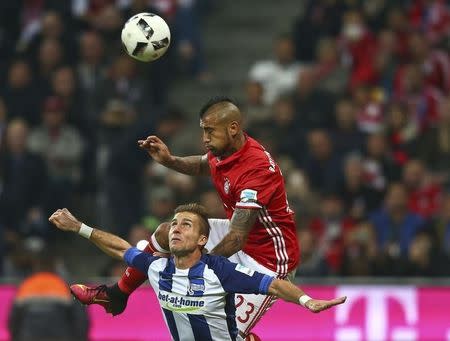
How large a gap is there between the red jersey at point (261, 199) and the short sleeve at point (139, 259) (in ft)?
2.25

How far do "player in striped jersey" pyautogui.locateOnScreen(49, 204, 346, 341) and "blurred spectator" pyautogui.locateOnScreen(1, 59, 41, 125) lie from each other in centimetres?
745

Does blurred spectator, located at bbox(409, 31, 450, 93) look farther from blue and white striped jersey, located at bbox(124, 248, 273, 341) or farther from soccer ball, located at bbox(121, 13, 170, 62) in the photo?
blue and white striped jersey, located at bbox(124, 248, 273, 341)

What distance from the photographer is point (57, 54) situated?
1748 cm

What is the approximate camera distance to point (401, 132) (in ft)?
52.5

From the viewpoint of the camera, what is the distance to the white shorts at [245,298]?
1012 centimetres

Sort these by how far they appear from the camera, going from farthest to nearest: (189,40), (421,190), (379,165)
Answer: (189,40), (379,165), (421,190)

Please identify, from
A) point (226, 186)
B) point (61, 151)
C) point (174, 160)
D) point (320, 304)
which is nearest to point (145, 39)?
point (174, 160)

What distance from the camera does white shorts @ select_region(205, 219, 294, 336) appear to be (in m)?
10.1

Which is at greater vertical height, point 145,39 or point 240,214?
point 145,39

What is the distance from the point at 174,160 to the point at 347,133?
6037 millimetres

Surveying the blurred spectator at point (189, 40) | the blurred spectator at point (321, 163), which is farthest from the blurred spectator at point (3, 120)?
the blurred spectator at point (321, 163)

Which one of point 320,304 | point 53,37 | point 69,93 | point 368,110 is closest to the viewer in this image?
point 320,304

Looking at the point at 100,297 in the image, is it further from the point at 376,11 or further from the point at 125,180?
the point at 376,11

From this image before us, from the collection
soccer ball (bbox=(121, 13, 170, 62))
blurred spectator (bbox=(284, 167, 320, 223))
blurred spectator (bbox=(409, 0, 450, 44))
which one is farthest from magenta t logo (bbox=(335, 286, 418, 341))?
soccer ball (bbox=(121, 13, 170, 62))
